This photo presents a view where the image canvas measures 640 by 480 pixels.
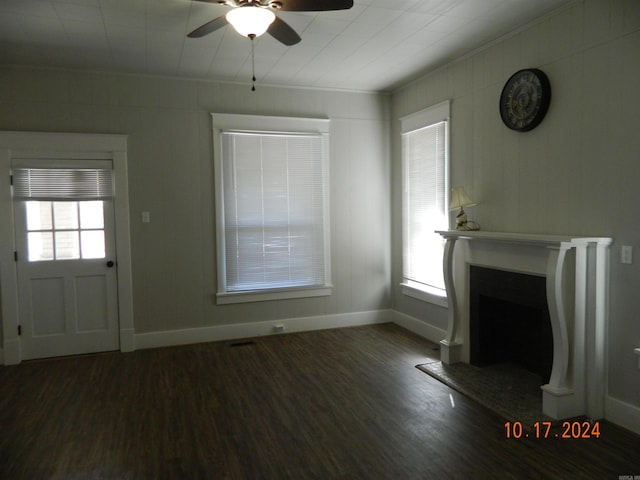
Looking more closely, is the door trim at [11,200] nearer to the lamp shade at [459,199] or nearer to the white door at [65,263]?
the white door at [65,263]

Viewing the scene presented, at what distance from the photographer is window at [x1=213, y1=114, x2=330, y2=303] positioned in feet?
15.5

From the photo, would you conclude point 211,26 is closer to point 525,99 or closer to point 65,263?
point 525,99

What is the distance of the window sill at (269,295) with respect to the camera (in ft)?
15.6

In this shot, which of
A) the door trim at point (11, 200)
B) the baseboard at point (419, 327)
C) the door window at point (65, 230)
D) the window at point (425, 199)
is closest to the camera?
the door trim at point (11, 200)

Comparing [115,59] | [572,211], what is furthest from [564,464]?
[115,59]

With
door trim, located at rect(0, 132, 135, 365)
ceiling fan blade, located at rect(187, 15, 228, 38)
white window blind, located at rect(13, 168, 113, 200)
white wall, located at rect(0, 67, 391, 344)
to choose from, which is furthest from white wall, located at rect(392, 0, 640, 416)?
white window blind, located at rect(13, 168, 113, 200)

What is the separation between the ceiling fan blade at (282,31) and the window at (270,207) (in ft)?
6.31

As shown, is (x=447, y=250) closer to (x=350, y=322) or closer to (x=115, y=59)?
(x=350, y=322)

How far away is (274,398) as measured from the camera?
330 centimetres

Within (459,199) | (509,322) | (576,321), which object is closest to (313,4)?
(459,199)

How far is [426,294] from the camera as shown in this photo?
15.3 feet

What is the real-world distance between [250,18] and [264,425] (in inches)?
96.9

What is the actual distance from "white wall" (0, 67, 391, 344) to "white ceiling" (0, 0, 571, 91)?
0.21 metres

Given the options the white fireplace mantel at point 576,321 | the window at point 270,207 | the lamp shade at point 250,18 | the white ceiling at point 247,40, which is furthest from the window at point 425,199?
the lamp shade at point 250,18
